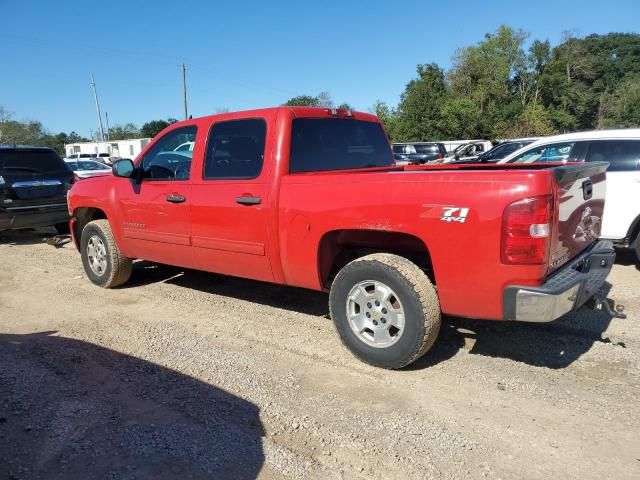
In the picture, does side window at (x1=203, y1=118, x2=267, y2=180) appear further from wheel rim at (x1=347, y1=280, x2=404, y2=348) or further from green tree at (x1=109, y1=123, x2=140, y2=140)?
green tree at (x1=109, y1=123, x2=140, y2=140)

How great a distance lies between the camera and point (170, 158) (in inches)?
205

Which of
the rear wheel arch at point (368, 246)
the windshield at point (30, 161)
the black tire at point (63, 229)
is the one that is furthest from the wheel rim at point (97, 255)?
the black tire at point (63, 229)

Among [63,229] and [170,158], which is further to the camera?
[63,229]

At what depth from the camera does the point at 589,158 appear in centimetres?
686

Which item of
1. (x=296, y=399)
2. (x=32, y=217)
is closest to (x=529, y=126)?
(x=32, y=217)

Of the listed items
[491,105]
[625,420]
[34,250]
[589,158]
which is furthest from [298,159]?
[491,105]

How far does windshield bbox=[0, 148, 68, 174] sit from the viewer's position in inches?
349

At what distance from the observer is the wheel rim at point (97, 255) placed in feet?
19.7

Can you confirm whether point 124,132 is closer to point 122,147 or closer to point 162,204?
point 122,147

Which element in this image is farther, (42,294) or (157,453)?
(42,294)

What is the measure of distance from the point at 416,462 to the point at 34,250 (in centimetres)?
814

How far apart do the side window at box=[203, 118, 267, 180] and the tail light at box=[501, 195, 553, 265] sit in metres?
2.09

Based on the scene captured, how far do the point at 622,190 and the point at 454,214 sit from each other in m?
4.30

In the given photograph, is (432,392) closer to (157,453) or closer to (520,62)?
(157,453)
